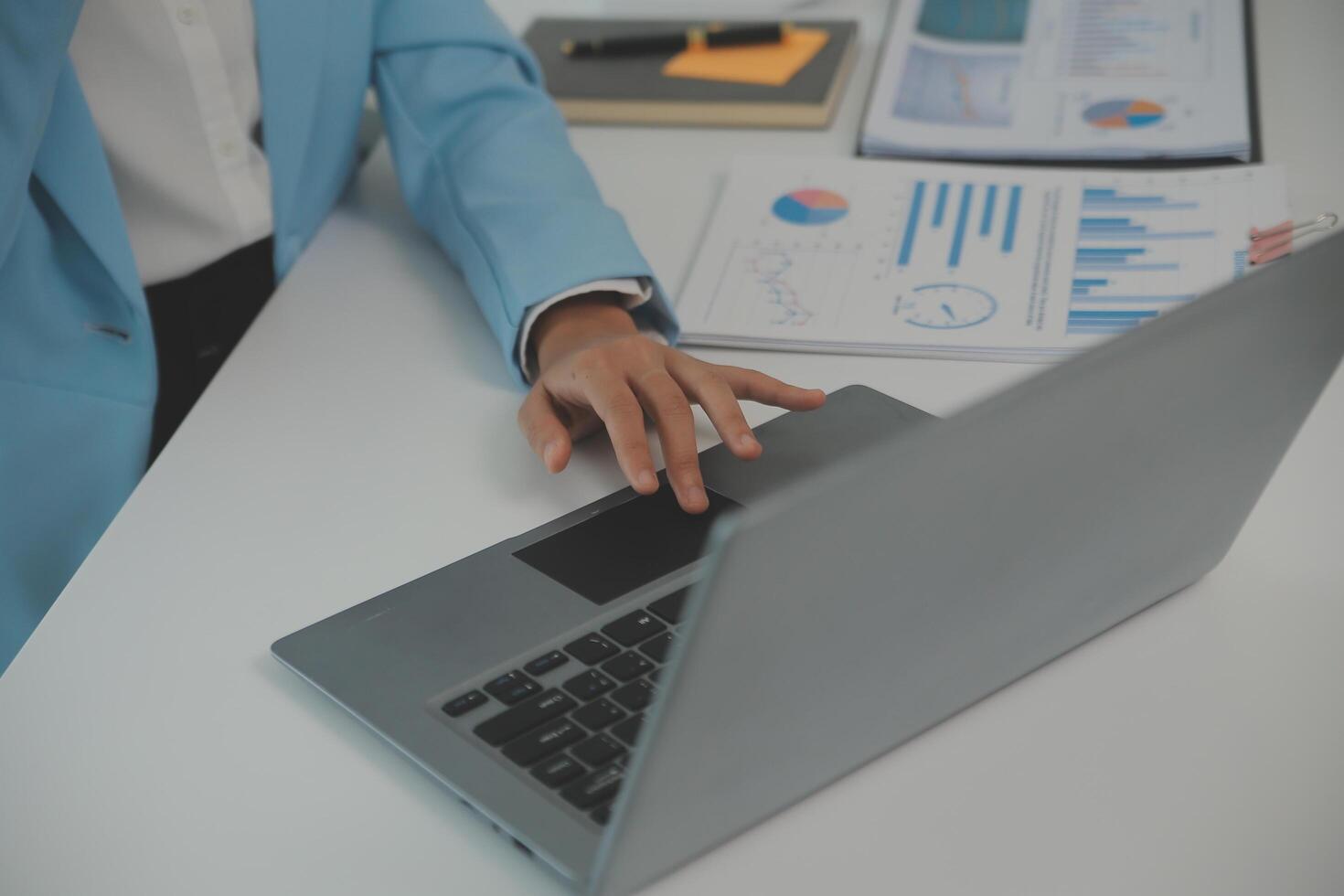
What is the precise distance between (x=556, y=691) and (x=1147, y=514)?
8.9 inches

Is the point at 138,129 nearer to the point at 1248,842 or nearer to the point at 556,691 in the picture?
the point at 556,691

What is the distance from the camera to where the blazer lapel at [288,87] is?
2.86 feet

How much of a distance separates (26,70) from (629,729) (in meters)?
0.47

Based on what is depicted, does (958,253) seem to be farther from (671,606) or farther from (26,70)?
(26,70)

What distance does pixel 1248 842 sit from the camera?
0.46 m

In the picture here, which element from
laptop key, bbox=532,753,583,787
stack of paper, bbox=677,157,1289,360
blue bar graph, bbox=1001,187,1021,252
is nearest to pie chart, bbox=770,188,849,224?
stack of paper, bbox=677,157,1289,360

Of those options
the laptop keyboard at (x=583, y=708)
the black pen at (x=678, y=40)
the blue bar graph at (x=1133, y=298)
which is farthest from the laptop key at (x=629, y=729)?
the black pen at (x=678, y=40)

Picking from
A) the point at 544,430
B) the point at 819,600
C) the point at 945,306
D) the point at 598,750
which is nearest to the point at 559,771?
the point at 598,750

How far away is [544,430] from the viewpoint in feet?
2.22

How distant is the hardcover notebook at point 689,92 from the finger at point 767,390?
17.1 inches

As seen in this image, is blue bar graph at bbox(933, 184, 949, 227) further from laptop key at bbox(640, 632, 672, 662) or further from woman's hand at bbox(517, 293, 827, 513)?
laptop key at bbox(640, 632, 672, 662)

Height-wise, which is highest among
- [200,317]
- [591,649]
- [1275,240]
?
[1275,240]

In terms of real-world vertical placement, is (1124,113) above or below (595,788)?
above

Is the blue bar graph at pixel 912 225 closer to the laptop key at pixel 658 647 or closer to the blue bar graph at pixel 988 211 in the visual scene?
the blue bar graph at pixel 988 211
